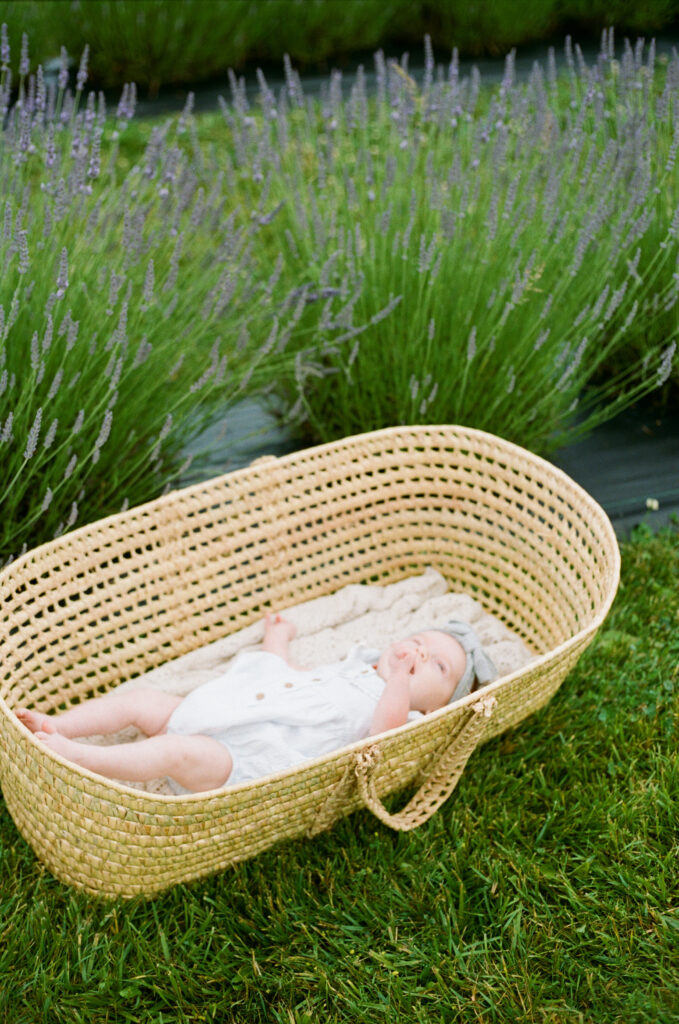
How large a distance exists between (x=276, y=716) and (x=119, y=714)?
28 centimetres

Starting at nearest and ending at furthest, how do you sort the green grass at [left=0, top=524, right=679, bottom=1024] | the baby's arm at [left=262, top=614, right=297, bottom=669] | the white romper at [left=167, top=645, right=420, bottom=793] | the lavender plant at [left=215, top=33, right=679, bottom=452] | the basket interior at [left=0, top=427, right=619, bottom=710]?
1. the green grass at [left=0, top=524, right=679, bottom=1024]
2. the white romper at [left=167, top=645, right=420, bottom=793]
3. the basket interior at [left=0, top=427, right=619, bottom=710]
4. the baby's arm at [left=262, top=614, right=297, bottom=669]
5. the lavender plant at [left=215, top=33, right=679, bottom=452]

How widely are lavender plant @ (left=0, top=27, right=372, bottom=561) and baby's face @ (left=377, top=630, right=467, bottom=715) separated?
57 centimetres

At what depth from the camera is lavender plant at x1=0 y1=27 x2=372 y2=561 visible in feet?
5.91

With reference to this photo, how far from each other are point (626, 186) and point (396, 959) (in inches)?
71.3

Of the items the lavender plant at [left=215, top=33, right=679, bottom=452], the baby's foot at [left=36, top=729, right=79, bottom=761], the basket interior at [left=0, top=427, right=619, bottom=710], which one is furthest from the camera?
the lavender plant at [left=215, top=33, right=679, bottom=452]

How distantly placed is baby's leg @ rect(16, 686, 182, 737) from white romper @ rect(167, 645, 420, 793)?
3cm

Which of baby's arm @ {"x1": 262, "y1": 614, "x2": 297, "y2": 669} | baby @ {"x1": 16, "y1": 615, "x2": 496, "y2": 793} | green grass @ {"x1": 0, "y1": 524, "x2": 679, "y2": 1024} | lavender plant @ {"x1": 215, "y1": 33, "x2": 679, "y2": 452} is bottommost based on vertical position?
green grass @ {"x1": 0, "y1": 524, "x2": 679, "y2": 1024}

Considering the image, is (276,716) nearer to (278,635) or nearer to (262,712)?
(262,712)

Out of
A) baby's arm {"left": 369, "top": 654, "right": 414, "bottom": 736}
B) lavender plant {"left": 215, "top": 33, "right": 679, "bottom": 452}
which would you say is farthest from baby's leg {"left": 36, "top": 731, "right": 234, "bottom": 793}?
lavender plant {"left": 215, "top": 33, "right": 679, "bottom": 452}

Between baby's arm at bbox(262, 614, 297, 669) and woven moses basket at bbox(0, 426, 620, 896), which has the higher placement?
woven moses basket at bbox(0, 426, 620, 896)

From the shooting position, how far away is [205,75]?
5.30 meters

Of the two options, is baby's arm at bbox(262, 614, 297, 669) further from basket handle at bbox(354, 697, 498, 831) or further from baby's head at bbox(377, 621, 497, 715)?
basket handle at bbox(354, 697, 498, 831)

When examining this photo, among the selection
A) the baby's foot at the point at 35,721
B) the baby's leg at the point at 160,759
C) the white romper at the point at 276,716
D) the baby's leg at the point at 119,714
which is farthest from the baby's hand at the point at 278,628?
the baby's foot at the point at 35,721

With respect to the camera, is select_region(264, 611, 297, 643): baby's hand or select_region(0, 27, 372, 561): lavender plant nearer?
select_region(0, 27, 372, 561): lavender plant
